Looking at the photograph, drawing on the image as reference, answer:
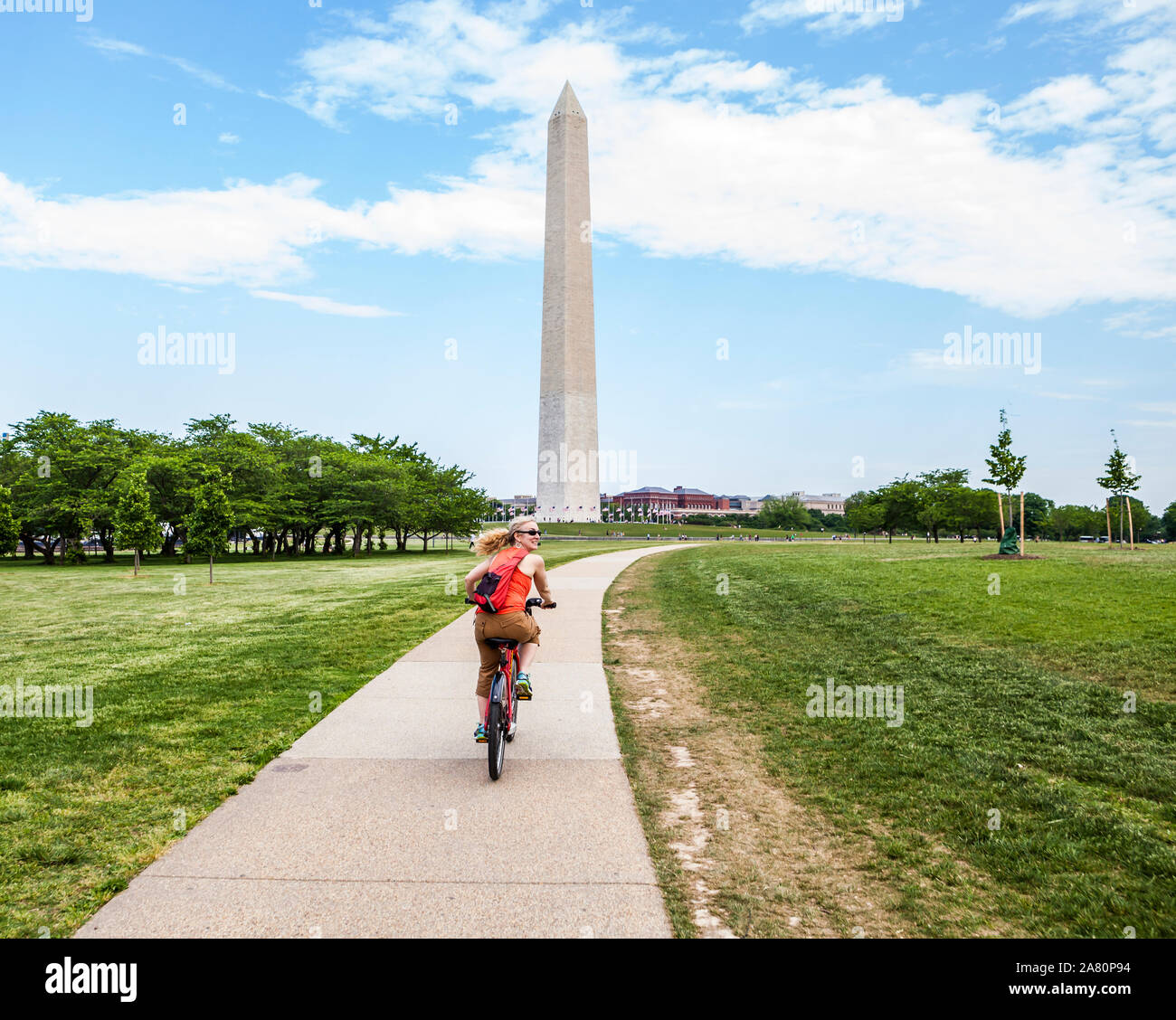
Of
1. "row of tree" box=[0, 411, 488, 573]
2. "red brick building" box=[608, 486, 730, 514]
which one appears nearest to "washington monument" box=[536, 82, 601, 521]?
"row of tree" box=[0, 411, 488, 573]

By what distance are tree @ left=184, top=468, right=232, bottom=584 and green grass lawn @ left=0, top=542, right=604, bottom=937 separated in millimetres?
9042

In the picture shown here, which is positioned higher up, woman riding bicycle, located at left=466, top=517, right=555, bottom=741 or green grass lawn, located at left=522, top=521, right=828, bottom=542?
woman riding bicycle, located at left=466, top=517, right=555, bottom=741

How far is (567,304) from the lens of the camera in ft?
199

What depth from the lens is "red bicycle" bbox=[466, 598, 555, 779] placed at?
557 centimetres

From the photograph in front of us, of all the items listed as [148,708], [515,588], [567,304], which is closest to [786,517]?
[567,304]

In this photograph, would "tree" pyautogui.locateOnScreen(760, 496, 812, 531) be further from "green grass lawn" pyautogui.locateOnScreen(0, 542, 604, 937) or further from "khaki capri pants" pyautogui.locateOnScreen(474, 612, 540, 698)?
"khaki capri pants" pyautogui.locateOnScreen(474, 612, 540, 698)

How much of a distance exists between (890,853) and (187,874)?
404 cm

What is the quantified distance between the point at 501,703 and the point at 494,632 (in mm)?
538

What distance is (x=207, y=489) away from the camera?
95.0 ft

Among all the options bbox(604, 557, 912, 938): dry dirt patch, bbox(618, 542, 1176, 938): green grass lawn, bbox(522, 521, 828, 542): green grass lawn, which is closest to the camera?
bbox(604, 557, 912, 938): dry dirt patch

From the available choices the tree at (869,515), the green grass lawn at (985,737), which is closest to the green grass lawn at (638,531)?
the tree at (869,515)
